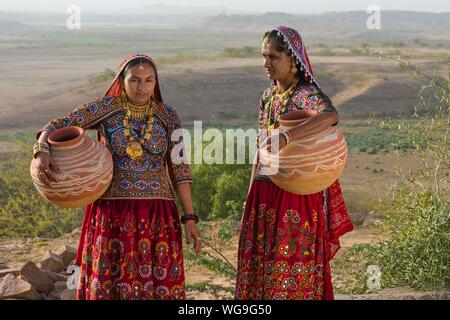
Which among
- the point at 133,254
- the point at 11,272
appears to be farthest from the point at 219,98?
the point at 133,254

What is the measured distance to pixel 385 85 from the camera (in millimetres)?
41750

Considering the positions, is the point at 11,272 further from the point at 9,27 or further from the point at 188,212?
the point at 9,27

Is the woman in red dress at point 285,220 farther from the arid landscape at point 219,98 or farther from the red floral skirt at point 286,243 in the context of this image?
the arid landscape at point 219,98

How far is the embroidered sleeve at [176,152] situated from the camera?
14.5 feet

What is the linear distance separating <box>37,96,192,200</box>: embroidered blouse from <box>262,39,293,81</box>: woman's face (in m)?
0.62

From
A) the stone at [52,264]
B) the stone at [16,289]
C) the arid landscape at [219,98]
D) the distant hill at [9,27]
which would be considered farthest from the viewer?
the distant hill at [9,27]

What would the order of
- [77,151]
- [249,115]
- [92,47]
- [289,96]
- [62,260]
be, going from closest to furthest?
[77,151]
[289,96]
[62,260]
[249,115]
[92,47]

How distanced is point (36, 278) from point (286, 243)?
81.0 inches

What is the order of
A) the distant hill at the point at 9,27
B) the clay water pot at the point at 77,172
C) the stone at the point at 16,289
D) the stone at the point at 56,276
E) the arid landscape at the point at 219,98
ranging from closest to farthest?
the clay water pot at the point at 77,172 < the stone at the point at 16,289 < the stone at the point at 56,276 < the arid landscape at the point at 219,98 < the distant hill at the point at 9,27

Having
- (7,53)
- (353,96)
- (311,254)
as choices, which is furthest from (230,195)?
(7,53)

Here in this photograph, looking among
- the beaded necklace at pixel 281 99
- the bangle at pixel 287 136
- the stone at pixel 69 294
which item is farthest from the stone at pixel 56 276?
the bangle at pixel 287 136

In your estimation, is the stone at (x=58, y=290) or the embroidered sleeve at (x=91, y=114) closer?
the embroidered sleeve at (x=91, y=114)

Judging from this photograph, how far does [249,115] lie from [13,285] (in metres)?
30.8
